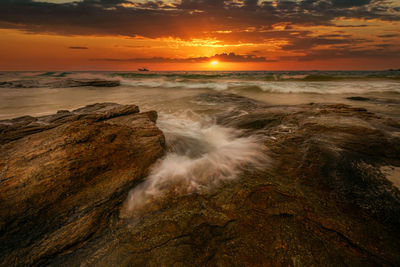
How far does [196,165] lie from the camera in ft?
10.3

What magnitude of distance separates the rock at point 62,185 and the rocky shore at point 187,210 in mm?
10

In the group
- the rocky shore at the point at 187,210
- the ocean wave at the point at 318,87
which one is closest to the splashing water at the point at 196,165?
the rocky shore at the point at 187,210

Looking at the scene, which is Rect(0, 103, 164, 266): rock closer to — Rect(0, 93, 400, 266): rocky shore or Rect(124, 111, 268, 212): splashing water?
Rect(0, 93, 400, 266): rocky shore

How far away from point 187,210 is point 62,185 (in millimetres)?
1503

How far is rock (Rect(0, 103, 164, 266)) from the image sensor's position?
1.83 meters

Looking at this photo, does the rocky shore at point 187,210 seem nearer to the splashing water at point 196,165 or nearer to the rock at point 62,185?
the rock at point 62,185

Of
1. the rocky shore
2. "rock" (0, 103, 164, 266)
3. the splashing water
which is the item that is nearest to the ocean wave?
the splashing water

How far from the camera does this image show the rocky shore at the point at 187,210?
1649 mm

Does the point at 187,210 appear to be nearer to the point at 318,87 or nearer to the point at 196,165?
the point at 196,165

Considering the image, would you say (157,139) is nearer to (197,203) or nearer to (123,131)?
(123,131)

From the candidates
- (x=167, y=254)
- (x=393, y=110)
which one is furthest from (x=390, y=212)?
(x=393, y=110)

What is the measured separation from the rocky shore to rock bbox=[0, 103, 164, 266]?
10 millimetres

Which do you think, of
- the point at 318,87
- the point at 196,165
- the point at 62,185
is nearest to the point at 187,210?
the point at 196,165

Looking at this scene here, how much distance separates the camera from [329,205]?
206cm
